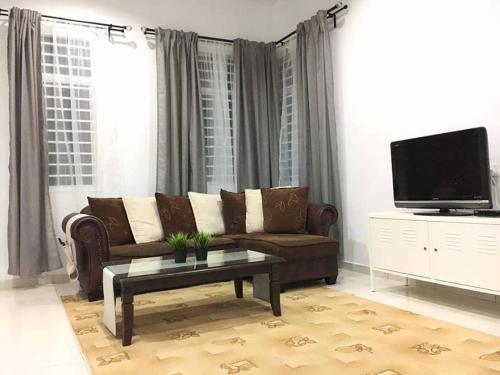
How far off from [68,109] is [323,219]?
8.92ft

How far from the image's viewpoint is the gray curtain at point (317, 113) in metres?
4.49

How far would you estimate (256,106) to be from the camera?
5.25 meters

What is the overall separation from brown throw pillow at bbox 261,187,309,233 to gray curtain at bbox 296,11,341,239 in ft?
1.22

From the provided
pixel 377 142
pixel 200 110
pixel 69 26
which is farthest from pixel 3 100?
pixel 377 142

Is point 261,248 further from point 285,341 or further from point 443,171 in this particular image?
point 443,171

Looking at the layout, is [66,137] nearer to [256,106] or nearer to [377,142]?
[256,106]

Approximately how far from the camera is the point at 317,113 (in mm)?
4633

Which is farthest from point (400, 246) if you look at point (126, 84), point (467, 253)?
point (126, 84)

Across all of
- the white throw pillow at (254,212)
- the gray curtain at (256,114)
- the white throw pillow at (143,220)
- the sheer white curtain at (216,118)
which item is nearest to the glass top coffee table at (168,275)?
the white throw pillow at (143,220)

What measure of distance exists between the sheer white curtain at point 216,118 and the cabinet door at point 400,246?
6.78ft

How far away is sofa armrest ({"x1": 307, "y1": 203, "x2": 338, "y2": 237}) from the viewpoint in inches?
159

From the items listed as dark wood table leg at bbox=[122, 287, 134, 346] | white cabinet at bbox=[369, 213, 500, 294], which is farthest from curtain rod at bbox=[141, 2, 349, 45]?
dark wood table leg at bbox=[122, 287, 134, 346]

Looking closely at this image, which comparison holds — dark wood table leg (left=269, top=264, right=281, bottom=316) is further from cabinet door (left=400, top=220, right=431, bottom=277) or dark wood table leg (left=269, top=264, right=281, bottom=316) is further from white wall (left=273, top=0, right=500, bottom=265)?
white wall (left=273, top=0, right=500, bottom=265)

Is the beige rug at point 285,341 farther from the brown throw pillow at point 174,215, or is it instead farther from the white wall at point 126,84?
the white wall at point 126,84
